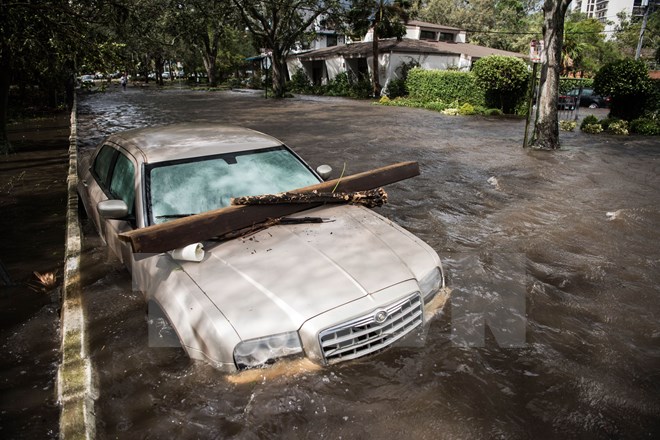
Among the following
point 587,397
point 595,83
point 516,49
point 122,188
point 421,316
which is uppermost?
point 516,49

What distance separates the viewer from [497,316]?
4.03 m

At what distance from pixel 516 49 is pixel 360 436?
206ft

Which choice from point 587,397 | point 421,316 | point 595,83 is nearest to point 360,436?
point 421,316

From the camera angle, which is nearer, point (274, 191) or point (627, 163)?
point (274, 191)

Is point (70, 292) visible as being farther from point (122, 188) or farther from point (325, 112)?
point (325, 112)

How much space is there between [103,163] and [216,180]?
6.35 feet

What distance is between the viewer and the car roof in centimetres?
419

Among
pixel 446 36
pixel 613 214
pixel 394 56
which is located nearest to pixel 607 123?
pixel 613 214

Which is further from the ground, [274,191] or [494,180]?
[274,191]

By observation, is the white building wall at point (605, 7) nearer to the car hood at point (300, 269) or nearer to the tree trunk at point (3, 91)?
the tree trunk at point (3, 91)

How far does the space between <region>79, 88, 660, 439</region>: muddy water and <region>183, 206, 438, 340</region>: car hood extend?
393 millimetres

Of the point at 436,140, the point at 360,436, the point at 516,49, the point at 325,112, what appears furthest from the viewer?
the point at 516,49

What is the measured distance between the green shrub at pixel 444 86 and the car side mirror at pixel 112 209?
22729 millimetres

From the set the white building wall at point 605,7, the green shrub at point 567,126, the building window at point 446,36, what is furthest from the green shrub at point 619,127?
the white building wall at point 605,7
